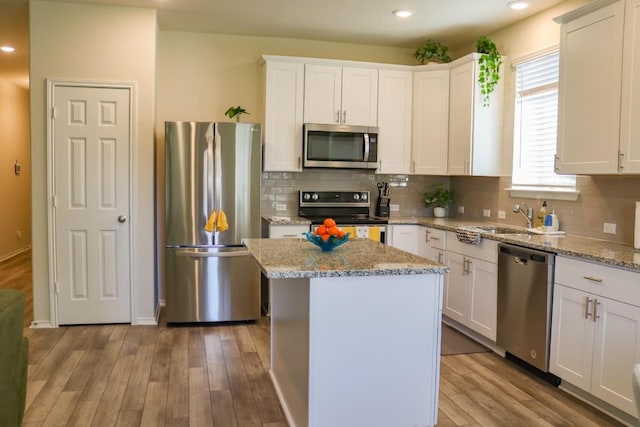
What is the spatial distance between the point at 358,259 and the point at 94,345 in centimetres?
248

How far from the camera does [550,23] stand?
13.5 feet

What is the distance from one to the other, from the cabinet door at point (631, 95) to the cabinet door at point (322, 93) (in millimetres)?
2618

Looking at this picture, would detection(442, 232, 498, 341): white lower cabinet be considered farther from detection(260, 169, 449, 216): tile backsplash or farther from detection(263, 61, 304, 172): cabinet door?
detection(263, 61, 304, 172): cabinet door

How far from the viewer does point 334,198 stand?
5367 mm

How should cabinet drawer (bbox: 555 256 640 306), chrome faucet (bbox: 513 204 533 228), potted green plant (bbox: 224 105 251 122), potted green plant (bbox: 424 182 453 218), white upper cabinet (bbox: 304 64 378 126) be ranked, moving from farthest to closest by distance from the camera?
potted green plant (bbox: 424 182 453 218) → white upper cabinet (bbox: 304 64 378 126) → potted green plant (bbox: 224 105 251 122) → chrome faucet (bbox: 513 204 533 228) → cabinet drawer (bbox: 555 256 640 306)

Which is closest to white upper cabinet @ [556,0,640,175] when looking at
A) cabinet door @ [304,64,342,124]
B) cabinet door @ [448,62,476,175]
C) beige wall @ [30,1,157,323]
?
cabinet door @ [448,62,476,175]

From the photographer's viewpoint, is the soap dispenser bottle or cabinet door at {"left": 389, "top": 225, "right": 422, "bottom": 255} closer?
the soap dispenser bottle

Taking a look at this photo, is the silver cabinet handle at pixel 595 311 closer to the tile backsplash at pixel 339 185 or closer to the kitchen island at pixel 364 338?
the kitchen island at pixel 364 338

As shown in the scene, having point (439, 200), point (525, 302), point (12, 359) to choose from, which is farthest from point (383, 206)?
point (12, 359)

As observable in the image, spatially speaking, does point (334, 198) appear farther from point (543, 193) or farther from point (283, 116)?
point (543, 193)

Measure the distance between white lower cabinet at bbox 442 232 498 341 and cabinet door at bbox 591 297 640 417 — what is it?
965mm

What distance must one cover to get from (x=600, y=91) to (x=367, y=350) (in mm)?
2228

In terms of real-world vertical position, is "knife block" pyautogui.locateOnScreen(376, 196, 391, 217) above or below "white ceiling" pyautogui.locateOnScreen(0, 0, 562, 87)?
below

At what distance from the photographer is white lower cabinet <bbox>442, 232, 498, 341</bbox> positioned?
387 cm
